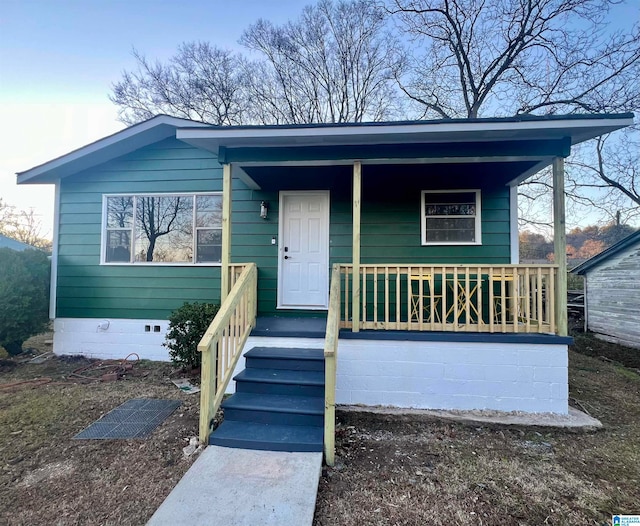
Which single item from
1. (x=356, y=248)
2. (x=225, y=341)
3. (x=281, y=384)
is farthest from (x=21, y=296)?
(x=356, y=248)

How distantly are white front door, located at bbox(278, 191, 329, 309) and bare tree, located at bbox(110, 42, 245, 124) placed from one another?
9.28 metres

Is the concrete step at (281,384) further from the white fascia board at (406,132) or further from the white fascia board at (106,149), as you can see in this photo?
the white fascia board at (106,149)

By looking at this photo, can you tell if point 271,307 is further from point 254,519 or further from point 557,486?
point 557,486

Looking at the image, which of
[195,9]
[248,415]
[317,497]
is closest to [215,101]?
[195,9]

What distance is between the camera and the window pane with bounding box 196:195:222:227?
223 inches

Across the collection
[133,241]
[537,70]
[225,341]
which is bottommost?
[225,341]

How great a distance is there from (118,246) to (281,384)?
450cm

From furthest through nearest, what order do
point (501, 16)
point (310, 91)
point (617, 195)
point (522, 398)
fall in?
point (310, 91) < point (617, 195) < point (501, 16) < point (522, 398)

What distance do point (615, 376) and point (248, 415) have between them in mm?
6004

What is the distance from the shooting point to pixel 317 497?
2.16m

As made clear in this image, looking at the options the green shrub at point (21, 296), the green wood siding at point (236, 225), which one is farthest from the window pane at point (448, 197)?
the green shrub at point (21, 296)

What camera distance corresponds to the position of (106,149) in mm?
5461

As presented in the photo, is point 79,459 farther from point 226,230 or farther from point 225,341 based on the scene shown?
point 226,230

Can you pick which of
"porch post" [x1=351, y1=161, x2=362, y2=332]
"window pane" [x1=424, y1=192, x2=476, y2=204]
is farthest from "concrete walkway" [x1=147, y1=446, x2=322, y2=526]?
"window pane" [x1=424, y1=192, x2=476, y2=204]
